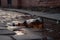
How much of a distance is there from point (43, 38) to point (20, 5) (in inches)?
568

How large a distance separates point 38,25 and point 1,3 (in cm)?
1463

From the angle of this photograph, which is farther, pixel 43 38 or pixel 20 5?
pixel 20 5

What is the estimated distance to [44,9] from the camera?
14766 mm

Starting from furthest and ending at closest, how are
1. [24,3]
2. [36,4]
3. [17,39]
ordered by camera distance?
[24,3]
[36,4]
[17,39]

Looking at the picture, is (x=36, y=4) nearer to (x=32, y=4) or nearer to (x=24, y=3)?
(x=32, y=4)

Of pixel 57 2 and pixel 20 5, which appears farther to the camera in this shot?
pixel 20 5

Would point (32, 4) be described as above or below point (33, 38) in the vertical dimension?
below

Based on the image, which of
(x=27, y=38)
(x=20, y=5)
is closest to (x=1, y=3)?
(x=20, y=5)

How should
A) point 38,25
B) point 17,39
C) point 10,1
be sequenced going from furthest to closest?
point 10,1
point 38,25
point 17,39

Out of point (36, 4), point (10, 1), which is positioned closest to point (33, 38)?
point (36, 4)

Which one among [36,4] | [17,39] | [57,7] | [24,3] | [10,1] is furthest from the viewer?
[10,1]

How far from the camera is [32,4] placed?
1659 centimetres

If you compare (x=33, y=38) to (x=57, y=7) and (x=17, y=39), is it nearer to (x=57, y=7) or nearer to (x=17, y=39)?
(x=17, y=39)

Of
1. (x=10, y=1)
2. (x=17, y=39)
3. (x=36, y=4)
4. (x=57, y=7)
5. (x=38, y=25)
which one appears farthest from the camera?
(x=10, y=1)
